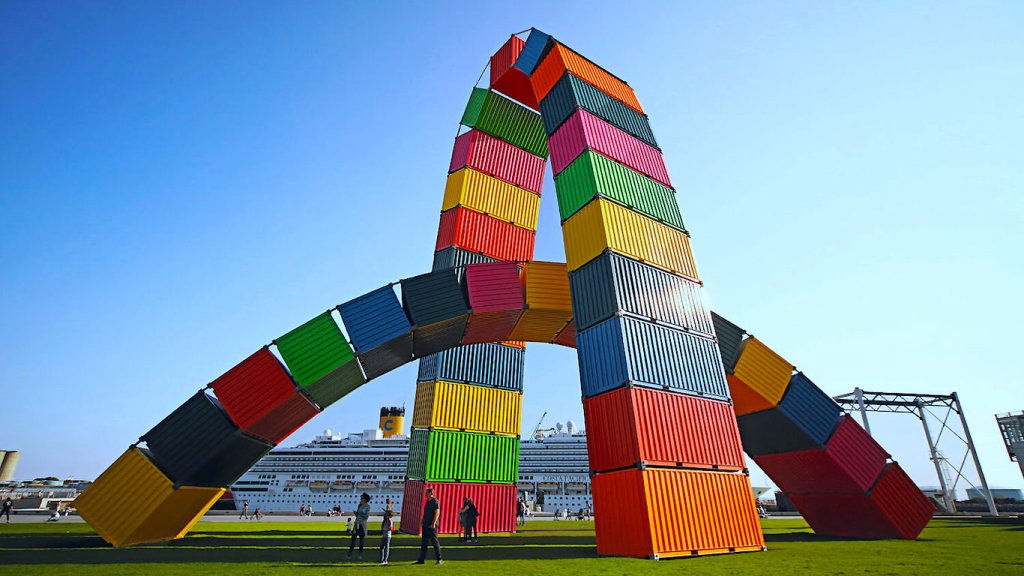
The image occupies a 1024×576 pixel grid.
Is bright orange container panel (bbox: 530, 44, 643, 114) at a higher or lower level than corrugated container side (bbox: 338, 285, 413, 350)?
higher

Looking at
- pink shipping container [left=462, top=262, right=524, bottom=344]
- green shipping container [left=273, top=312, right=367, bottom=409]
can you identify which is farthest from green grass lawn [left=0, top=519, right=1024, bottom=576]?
pink shipping container [left=462, top=262, right=524, bottom=344]

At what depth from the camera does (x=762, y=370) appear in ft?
63.2

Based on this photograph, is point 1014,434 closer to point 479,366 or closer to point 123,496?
point 479,366

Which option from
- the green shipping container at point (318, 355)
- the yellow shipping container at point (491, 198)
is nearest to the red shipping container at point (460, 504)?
the green shipping container at point (318, 355)

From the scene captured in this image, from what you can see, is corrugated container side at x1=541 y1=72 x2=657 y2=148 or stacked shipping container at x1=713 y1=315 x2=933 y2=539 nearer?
stacked shipping container at x1=713 y1=315 x2=933 y2=539

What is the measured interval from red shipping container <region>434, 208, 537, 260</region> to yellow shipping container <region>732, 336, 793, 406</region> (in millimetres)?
12628

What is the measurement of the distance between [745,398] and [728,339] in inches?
95.9

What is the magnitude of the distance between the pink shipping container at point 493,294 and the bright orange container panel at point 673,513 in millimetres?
7478

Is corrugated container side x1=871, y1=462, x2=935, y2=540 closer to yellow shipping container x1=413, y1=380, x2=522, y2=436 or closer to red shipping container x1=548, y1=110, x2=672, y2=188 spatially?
red shipping container x1=548, y1=110, x2=672, y2=188

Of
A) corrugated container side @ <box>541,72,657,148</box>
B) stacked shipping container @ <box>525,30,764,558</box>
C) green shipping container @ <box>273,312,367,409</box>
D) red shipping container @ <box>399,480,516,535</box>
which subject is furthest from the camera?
corrugated container side @ <box>541,72,657,148</box>

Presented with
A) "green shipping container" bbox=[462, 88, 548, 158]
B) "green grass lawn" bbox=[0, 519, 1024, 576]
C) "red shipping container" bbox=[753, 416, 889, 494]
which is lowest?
"green grass lawn" bbox=[0, 519, 1024, 576]

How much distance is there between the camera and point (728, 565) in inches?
428

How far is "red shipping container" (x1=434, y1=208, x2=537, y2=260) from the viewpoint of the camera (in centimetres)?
2569

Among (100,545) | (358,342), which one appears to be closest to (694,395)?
(358,342)
